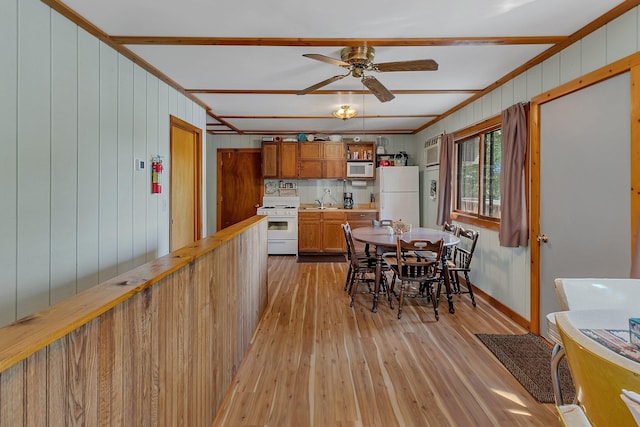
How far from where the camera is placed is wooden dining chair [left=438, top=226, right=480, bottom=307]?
366 cm

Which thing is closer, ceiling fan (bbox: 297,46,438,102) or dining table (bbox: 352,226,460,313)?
ceiling fan (bbox: 297,46,438,102)

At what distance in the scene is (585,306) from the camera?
4.73 feet

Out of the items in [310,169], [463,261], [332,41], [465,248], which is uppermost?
[332,41]

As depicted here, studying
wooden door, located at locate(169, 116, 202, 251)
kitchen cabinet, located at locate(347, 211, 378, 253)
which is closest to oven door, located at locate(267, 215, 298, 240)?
kitchen cabinet, located at locate(347, 211, 378, 253)

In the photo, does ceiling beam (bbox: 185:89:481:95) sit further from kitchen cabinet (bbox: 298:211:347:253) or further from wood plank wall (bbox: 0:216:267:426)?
kitchen cabinet (bbox: 298:211:347:253)

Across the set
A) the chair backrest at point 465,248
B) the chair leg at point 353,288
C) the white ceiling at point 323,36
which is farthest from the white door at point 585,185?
the chair leg at point 353,288

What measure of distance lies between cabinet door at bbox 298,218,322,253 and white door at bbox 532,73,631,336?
3.95m

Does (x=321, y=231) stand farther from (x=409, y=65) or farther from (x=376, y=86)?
(x=409, y=65)

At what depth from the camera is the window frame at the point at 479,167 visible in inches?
148

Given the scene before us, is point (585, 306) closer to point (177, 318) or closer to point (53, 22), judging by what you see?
point (177, 318)

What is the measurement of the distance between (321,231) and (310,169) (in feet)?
4.12

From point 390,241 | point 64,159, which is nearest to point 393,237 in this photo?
point 390,241

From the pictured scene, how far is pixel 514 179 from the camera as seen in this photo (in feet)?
10.5

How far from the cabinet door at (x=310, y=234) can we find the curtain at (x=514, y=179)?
359 centimetres
